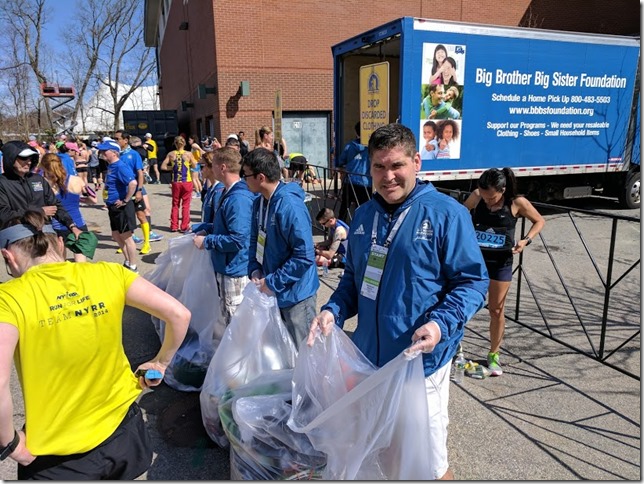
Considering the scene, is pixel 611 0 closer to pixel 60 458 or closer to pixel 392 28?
pixel 392 28

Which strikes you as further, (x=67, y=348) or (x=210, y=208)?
(x=210, y=208)

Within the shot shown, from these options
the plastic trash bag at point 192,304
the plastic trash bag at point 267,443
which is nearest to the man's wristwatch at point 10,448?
the plastic trash bag at point 267,443

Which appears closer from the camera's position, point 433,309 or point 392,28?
point 433,309

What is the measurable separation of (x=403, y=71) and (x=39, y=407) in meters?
6.95

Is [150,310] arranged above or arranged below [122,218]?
above

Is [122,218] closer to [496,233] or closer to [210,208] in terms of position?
[210,208]

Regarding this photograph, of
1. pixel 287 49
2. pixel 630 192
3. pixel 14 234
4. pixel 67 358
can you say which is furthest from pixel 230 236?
pixel 287 49

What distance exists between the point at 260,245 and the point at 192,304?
0.99 m

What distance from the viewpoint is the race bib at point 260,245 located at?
313 centimetres

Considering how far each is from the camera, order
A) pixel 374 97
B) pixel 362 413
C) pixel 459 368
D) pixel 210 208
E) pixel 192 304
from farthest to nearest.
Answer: pixel 374 97
pixel 210 208
pixel 192 304
pixel 459 368
pixel 362 413

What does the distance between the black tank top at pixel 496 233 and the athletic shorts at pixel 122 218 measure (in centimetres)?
467

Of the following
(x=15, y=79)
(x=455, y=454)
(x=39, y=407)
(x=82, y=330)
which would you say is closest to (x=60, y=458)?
(x=39, y=407)

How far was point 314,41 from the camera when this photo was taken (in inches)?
649

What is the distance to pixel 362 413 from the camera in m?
1.84
